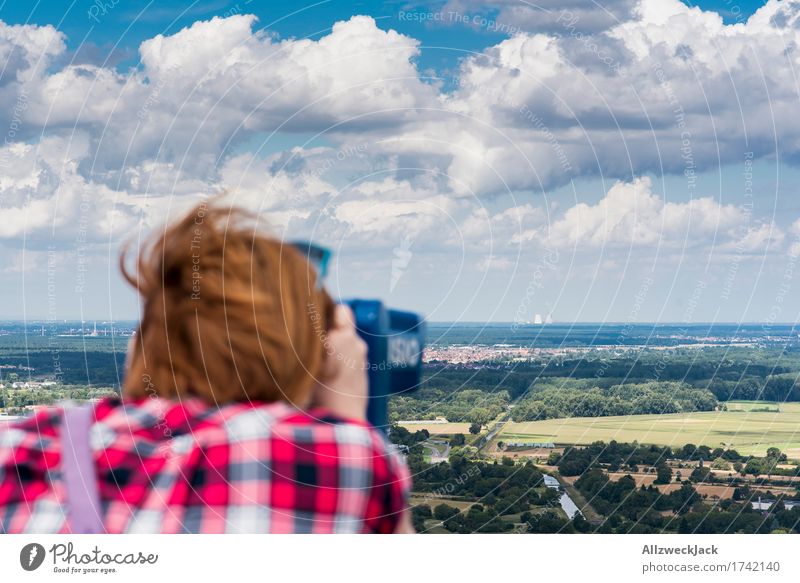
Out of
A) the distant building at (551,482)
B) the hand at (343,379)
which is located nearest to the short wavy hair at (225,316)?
the hand at (343,379)

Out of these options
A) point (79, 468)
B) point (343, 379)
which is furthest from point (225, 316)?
point (79, 468)

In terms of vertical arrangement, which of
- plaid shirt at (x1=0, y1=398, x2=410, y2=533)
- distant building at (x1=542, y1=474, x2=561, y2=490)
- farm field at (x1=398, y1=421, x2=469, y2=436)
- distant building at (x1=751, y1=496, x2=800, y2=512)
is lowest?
distant building at (x1=751, y1=496, x2=800, y2=512)

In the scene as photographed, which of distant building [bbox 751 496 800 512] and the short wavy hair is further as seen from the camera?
distant building [bbox 751 496 800 512]

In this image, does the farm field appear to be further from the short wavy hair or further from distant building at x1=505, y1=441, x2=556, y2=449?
the short wavy hair

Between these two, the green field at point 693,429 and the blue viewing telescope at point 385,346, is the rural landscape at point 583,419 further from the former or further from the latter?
the blue viewing telescope at point 385,346

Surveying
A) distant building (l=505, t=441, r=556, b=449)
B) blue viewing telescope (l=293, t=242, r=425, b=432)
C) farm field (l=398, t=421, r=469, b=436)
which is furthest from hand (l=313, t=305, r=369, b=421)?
distant building (l=505, t=441, r=556, b=449)

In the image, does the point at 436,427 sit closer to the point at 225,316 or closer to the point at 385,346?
the point at 385,346
